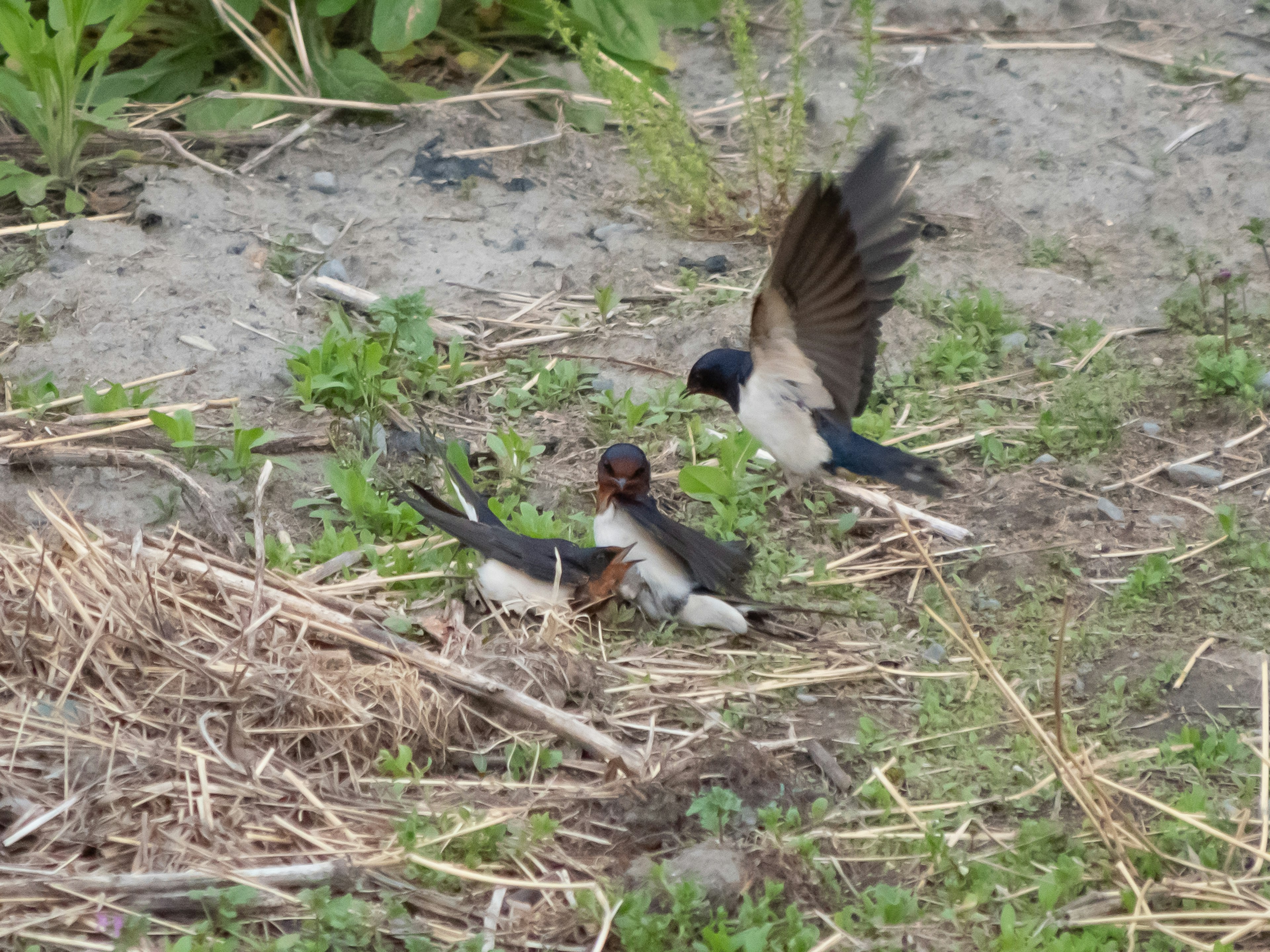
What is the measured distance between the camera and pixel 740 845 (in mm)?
2703

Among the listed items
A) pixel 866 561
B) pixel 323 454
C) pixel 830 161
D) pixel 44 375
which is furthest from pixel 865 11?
pixel 44 375

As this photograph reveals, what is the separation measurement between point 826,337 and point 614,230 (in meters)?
2.28

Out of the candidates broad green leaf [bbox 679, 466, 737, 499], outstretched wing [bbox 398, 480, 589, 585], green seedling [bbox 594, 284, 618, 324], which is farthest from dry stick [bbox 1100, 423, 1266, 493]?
green seedling [bbox 594, 284, 618, 324]

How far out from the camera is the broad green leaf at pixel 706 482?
13.4 feet

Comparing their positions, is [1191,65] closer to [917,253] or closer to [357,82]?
[917,253]

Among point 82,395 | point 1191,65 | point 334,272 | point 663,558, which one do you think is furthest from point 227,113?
point 1191,65

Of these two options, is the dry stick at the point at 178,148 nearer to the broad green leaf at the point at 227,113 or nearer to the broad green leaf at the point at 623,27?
the broad green leaf at the point at 227,113

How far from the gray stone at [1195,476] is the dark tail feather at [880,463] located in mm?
874

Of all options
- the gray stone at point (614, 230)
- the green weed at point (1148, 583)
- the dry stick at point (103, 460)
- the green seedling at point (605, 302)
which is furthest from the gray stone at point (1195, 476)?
the dry stick at point (103, 460)

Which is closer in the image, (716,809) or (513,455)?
(716,809)

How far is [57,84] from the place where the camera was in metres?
5.15

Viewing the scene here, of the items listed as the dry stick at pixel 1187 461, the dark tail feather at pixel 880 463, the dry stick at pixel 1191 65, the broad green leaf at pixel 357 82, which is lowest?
the dry stick at pixel 1187 461

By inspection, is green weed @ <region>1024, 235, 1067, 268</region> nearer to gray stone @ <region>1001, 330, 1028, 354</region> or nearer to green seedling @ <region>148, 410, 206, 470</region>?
gray stone @ <region>1001, 330, 1028, 354</region>

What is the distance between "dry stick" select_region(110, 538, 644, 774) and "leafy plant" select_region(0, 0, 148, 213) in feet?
8.40
